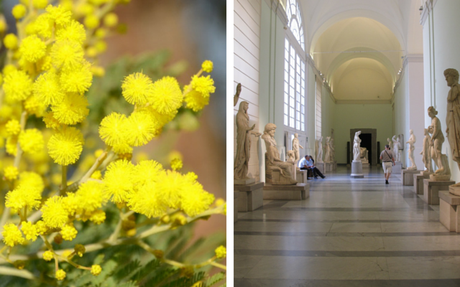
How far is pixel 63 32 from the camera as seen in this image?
2.15 m

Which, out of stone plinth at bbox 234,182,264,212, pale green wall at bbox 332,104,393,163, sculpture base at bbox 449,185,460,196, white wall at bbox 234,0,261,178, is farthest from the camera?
pale green wall at bbox 332,104,393,163

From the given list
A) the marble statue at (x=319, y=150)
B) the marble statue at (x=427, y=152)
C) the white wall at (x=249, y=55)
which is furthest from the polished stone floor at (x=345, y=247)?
the marble statue at (x=319, y=150)

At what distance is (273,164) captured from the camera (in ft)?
40.4

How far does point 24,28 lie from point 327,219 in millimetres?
7482

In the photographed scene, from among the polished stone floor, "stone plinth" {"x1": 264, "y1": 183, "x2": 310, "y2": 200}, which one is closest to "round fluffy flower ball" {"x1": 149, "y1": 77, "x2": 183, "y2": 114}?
the polished stone floor

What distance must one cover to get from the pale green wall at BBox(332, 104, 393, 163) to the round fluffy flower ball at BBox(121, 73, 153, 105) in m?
43.7

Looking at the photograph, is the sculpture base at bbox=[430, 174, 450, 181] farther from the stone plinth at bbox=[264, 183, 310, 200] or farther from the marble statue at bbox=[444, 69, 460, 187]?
the stone plinth at bbox=[264, 183, 310, 200]

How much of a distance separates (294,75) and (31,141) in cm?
2044

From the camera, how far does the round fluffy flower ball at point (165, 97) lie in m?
2.00

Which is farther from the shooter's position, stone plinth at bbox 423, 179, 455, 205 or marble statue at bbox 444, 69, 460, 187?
stone plinth at bbox 423, 179, 455, 205

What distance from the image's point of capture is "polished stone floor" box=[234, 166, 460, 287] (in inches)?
180

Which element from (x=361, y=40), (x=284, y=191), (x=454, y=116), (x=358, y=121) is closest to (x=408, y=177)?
(x=284, y=191)

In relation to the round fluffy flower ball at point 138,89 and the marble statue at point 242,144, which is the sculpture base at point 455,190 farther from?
the round fluffy flower ball at point 138,89

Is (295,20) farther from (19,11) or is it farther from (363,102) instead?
(363,102)
